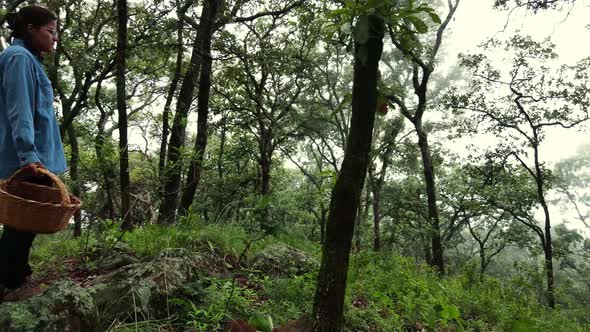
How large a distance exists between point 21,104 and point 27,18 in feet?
2.39

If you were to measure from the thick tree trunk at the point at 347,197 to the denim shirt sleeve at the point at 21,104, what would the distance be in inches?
76.3

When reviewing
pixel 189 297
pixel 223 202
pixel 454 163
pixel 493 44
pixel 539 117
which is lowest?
pixel 189 297

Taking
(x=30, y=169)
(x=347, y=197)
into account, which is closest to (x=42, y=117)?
(x=30, y=169)

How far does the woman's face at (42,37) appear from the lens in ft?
9.33

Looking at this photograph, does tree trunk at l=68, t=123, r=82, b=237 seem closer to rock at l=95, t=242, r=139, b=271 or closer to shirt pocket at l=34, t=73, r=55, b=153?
rock at l=95, t=242, r=139, b=271

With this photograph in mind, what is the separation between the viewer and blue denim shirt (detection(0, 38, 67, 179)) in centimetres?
252

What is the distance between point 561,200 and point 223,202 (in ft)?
78.6

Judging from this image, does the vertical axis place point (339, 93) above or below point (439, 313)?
above

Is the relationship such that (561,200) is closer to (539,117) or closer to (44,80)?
(539,117)

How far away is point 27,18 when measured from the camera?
2.84 m

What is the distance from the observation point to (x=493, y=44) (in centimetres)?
1191

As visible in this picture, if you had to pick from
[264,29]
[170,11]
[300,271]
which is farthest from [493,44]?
[300,271]

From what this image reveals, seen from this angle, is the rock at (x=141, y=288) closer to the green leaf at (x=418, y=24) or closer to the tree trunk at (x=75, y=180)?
the green leaf at (x=418, y=24)

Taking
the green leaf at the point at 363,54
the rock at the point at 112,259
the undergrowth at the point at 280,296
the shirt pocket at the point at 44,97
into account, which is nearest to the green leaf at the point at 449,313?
the undergrowth at the point at 280,296
